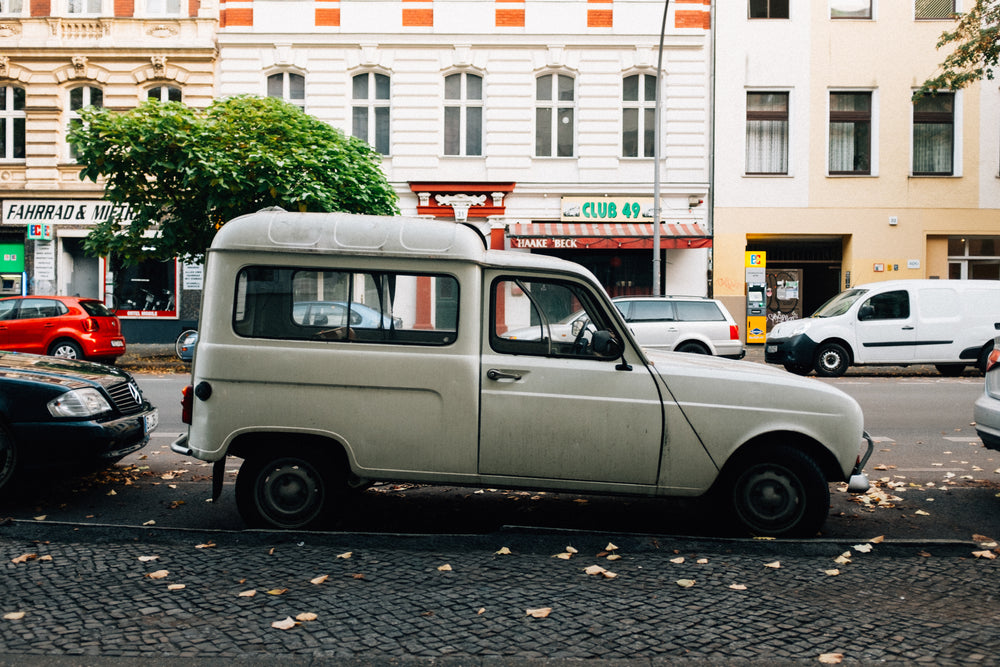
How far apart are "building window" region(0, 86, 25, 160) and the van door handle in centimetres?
2382

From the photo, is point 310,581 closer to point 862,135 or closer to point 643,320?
point 643,320

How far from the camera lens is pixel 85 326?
16.9 meters

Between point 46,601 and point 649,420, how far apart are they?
3.41 m

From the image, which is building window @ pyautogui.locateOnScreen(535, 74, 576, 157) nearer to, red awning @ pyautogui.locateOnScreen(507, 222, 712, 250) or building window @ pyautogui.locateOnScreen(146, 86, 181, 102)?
red awning @ pyautogui.locateOnScreen(507, 222, 712, 250)

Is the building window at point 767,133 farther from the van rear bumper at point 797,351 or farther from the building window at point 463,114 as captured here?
the van rear bumper at point 797,351

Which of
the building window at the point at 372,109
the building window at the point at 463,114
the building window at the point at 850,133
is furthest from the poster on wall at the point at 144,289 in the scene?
the building window at the point at 850,133

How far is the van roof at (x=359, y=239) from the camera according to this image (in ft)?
17.0

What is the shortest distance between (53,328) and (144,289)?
732 cm

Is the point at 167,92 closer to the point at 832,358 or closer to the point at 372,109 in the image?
the point at 372,109

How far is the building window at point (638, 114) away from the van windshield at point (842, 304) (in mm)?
8402

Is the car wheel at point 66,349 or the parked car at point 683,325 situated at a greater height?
the parked car at point 683,325

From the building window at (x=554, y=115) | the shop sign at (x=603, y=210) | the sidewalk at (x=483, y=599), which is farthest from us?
the building window at (x=554, y=115)

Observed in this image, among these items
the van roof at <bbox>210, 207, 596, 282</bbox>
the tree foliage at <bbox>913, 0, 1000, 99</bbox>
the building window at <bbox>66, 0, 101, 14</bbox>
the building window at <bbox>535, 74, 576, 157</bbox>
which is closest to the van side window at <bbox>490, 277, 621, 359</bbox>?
the van roof at <bbox>210, 207, 596, 282</bbox>

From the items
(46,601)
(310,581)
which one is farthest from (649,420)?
(46,601)
